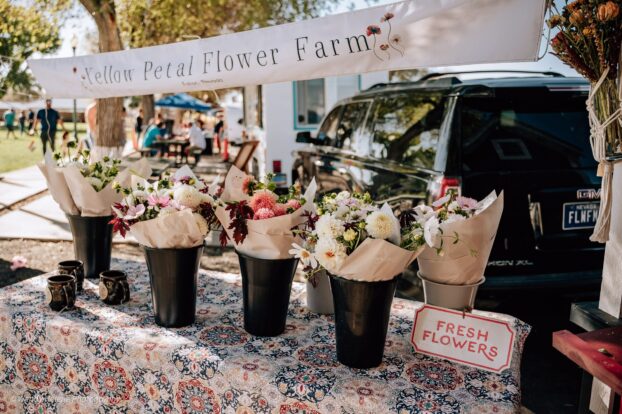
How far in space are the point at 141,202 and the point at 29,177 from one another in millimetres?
13274

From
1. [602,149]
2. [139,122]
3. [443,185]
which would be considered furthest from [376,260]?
[139,122]

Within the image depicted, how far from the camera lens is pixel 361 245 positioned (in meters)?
1.89

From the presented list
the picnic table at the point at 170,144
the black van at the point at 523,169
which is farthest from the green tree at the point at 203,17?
the black van at the point at 523,169

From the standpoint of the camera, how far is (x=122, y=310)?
2.68 m

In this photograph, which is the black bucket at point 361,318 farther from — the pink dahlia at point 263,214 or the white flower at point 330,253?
the pink dahlia at point 263,214

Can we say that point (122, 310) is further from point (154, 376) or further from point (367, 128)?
point (367, 128)

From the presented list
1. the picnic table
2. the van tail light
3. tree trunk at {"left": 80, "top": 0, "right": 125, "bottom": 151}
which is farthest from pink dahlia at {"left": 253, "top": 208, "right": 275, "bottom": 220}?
the picnic table

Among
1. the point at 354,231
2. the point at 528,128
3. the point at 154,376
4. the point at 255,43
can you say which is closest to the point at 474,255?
the point at 354,231

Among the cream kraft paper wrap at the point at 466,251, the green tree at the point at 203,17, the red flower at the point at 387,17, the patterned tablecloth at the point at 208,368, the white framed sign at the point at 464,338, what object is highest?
the green tree at the point at 203,17

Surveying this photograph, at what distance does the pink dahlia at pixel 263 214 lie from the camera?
2213 mm

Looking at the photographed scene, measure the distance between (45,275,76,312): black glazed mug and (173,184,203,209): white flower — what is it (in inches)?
28.0

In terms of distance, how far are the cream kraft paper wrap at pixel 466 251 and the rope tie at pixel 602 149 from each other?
52cm

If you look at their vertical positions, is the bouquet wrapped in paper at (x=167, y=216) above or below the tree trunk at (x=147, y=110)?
below

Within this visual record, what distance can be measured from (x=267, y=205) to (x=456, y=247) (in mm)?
726
